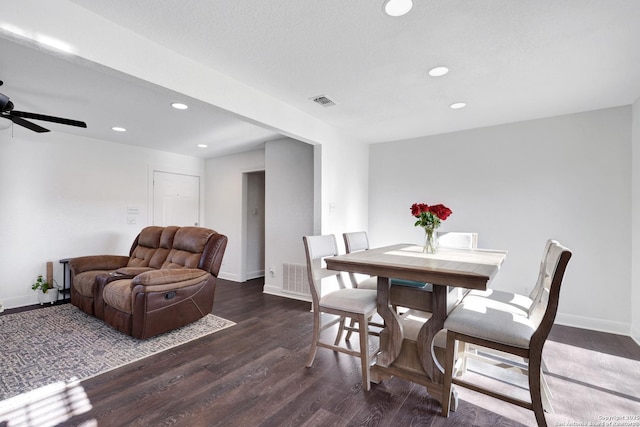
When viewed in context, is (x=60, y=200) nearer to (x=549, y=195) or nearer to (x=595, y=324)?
(x=549, y=195)

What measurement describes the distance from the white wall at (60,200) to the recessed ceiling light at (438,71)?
487cm

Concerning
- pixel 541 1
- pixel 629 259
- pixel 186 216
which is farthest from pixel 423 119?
pixel 186 216

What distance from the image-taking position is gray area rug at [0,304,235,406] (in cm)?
217

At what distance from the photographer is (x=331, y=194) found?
3.87 meters

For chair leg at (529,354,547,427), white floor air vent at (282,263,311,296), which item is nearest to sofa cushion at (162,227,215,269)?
white floor air vent at (282,263,311,296)

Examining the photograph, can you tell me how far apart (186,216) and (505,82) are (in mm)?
5507

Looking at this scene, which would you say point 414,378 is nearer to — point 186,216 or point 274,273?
point 274,273

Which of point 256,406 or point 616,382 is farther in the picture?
point 616,382

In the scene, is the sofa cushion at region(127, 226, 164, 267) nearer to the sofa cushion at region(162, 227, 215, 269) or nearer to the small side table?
the sofa cushion at region(162, 227, 215, 269)

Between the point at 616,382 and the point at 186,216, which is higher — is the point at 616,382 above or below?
below

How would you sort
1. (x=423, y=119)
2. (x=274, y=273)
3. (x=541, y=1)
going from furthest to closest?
(x=274, y=273) < (x=423, y=119) < (x=541, y=1)

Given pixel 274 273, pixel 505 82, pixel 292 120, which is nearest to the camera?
pixel 505 82

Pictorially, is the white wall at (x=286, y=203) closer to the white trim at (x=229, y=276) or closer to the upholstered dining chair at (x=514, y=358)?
the white trim at (x=229, y=276)

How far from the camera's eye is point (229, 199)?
18.4ft
